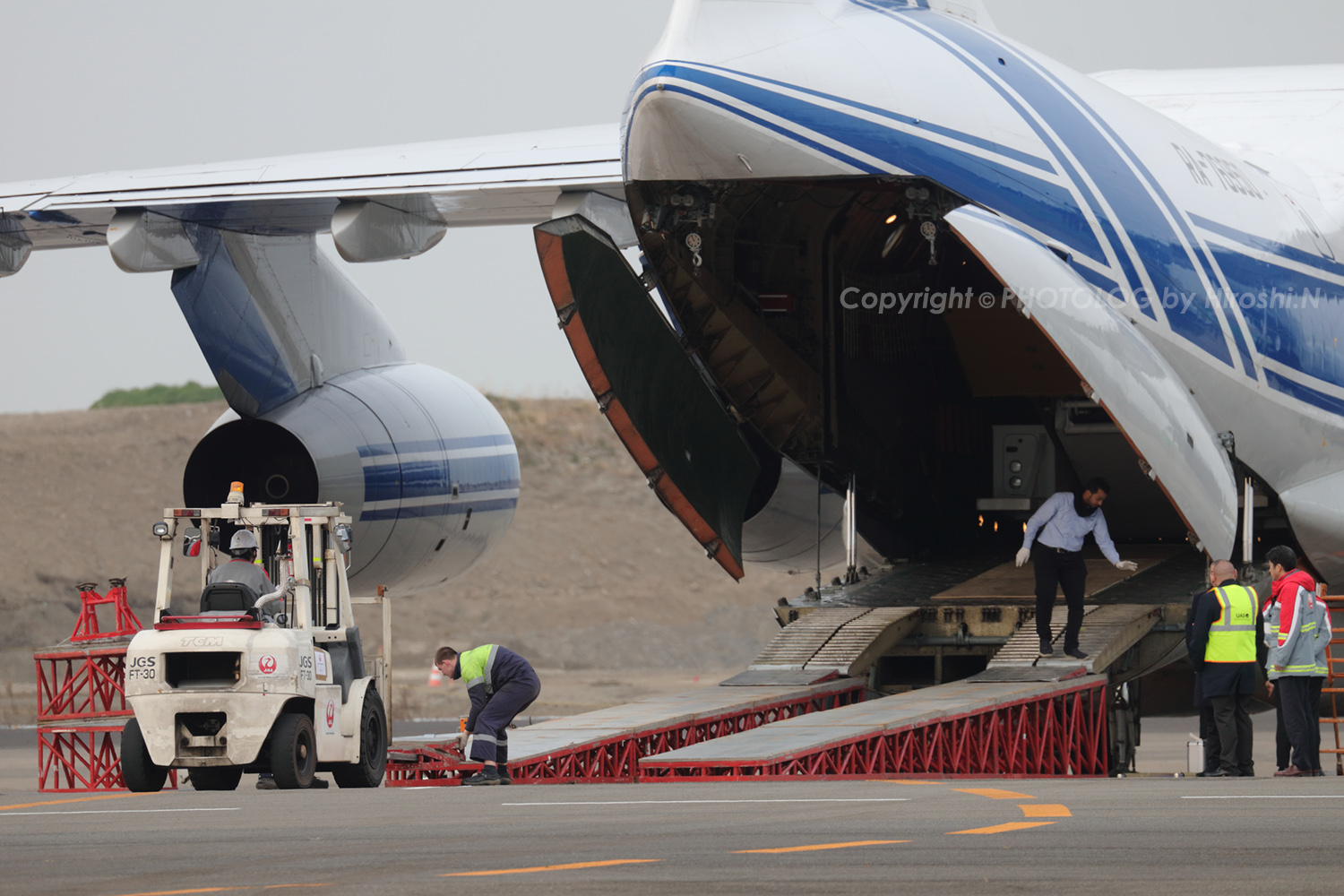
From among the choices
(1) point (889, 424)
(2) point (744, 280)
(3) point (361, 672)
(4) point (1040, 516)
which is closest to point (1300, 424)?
(4) point (1040, 516)

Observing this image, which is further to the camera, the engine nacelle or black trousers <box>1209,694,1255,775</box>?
the engine nacelle

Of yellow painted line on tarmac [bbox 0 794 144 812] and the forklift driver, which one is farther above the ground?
the forklift driver

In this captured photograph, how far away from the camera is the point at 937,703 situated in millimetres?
12617

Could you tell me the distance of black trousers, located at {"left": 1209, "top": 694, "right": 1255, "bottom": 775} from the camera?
41.9 ft

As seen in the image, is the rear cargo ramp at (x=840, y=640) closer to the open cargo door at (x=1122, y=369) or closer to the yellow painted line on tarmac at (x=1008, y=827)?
the open cargo door at (x=1122, y=369)

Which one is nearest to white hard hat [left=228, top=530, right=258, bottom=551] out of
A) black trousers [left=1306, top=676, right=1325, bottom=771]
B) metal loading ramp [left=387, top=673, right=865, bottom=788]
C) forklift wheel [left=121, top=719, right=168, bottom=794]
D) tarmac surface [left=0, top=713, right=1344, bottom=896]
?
forklift wheel [left=121, top=719, right=168, bottom=794]

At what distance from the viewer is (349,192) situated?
47.4 feet

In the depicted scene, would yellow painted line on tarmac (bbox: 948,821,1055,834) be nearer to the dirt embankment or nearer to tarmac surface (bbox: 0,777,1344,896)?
tarmac surface (bbox: 0,777,1344,896)

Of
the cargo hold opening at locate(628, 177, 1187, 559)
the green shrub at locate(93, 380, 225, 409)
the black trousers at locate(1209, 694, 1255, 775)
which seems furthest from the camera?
the green shrub at locate(93, 380, 225, 409)

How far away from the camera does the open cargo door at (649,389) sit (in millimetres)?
14164

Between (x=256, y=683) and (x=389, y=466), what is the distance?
18.1ft

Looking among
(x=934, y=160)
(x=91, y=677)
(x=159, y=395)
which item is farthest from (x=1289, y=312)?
(x=159, y=395)

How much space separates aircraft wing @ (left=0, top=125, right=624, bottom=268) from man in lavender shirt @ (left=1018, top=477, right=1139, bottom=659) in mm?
4281

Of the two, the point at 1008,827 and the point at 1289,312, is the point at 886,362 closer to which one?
the point at 1289,312
